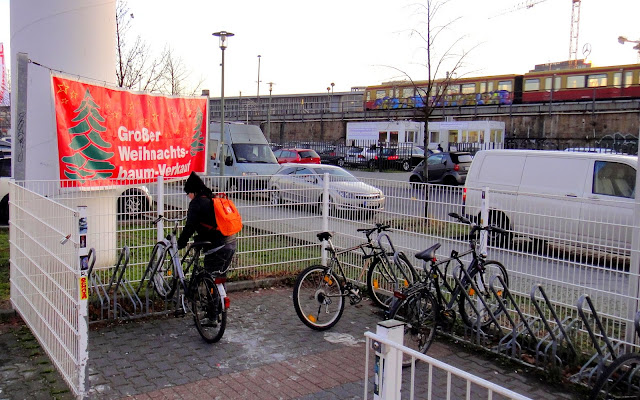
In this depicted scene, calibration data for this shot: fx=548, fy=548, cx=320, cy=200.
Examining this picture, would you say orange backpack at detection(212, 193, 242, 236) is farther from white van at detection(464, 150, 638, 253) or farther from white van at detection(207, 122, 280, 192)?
white van at detection(207, 122, 280, 192)

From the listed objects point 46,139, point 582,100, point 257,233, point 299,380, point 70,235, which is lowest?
point 299,380

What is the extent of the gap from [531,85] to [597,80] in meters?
5.21

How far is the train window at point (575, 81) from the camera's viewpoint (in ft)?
125

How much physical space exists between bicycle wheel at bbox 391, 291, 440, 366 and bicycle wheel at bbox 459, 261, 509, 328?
50 centimetres

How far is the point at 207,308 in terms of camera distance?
566 cm

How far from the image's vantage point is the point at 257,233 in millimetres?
7703

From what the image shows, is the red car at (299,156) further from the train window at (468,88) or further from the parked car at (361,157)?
the train window at (468,88)

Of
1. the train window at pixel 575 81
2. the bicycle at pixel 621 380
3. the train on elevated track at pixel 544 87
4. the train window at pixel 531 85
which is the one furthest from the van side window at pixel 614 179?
the train window at pixel 531 85

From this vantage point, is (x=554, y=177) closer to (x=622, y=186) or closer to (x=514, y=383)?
(x=622, y=186)

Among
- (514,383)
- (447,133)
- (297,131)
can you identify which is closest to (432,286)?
(514,383)

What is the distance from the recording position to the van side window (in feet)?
31.3

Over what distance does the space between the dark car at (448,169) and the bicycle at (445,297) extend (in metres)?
18.2

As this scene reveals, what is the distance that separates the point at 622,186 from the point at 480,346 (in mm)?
5624

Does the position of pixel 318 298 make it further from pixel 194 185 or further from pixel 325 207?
pixel 325 207
